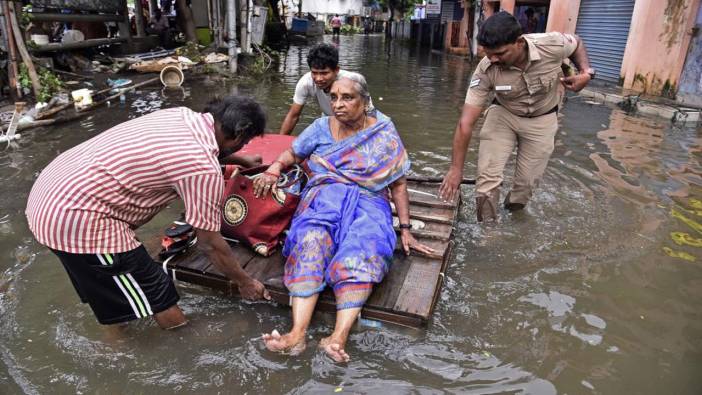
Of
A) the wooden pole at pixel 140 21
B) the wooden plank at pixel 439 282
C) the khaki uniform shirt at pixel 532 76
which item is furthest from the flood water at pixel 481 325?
the wooden pole at pixel 140 21

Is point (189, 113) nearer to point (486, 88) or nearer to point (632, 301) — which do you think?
point (486, 88)

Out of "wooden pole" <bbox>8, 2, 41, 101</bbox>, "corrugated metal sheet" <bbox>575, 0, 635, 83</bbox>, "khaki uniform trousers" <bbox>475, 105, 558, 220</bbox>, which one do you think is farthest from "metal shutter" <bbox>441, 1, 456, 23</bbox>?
"khaki uniform trousers" <bbox>475, 105, 558, 220</bbox>

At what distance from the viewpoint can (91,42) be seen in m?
11.1

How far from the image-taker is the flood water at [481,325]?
2473 mm

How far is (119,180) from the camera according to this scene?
2.20 meters

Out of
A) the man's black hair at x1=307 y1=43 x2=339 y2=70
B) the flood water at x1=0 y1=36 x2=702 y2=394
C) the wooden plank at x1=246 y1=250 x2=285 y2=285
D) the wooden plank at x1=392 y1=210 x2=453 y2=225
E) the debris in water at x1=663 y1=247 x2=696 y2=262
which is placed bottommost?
the flood water at x1=0 y1=36 x2=702 y2=394

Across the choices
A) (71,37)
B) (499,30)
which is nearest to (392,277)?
(499,30)

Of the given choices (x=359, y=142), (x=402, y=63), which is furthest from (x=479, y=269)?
(x=402, y=63)

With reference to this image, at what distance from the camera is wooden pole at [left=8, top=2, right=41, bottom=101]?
7016 millimetres

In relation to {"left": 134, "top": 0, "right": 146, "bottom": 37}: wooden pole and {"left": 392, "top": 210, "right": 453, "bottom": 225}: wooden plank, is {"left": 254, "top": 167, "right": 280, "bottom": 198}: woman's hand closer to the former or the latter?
{"left": 392, "top": 210, "right": 453, "bottom": 225}: wooden plank

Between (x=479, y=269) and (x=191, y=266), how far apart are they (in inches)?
80.7

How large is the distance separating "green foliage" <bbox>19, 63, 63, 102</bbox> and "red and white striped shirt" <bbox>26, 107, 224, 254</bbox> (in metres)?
6.30

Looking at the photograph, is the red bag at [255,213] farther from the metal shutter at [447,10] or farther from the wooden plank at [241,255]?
the metal shutter at [447,10]

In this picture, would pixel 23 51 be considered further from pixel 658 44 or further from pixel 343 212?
pixel 658 44
